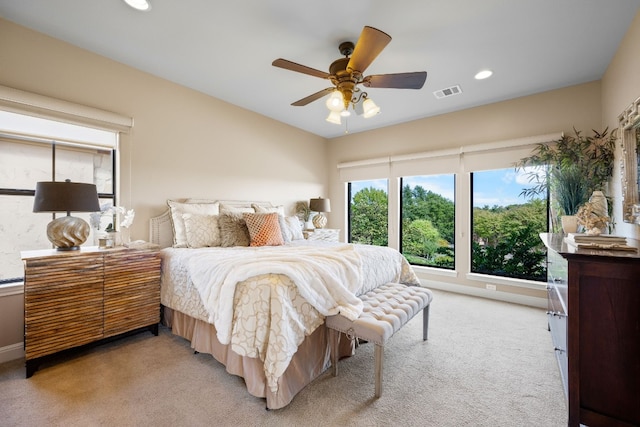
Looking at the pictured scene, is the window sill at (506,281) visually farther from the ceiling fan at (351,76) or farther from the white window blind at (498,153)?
the ceiling fan at (351,76)

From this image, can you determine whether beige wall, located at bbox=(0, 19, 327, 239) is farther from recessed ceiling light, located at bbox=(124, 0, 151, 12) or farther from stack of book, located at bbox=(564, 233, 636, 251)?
stack of book, located at bbox=(564, 233, 636, 251)

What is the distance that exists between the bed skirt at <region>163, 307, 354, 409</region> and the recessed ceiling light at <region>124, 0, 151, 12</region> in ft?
8.37

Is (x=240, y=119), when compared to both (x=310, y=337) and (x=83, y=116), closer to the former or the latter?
(x=83, y=116)

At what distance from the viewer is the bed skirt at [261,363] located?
1.69 metres

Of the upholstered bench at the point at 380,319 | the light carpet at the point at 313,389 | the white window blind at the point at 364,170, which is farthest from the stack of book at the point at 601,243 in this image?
the white window blind at the point at 364,170

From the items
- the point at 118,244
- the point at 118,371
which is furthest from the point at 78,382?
the point at 118,244

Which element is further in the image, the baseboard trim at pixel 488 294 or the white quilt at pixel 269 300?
the baseboard trim at pixel 488 294

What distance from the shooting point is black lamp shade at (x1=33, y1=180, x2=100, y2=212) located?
2080mm

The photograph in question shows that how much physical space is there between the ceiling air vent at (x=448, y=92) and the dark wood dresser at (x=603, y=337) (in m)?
2.61

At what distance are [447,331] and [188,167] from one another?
12.0ft

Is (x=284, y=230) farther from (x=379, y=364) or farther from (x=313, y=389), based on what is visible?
(x=379, y=364)

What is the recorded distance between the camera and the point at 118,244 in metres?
2.64

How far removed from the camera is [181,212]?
3.12m

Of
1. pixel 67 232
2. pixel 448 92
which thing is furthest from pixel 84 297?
pixel 448 92
